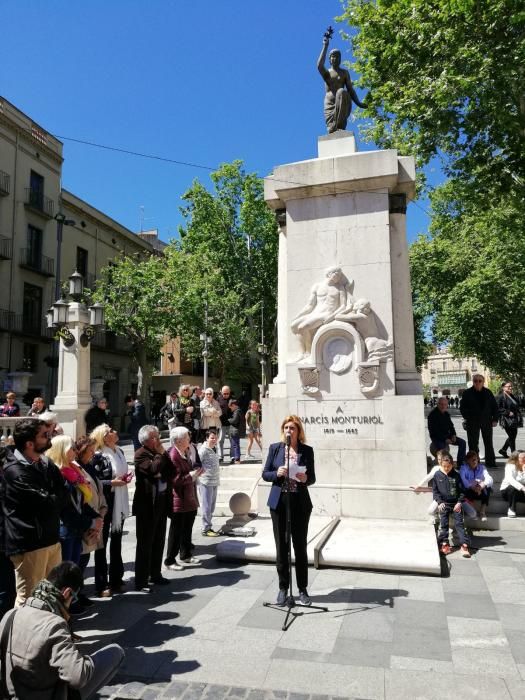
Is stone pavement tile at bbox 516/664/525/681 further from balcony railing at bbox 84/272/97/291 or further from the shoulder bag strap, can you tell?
balcony railing at bbox 84/272/97/291

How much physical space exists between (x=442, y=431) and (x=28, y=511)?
22.3 ft

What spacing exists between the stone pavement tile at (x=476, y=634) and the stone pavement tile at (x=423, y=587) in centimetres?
52

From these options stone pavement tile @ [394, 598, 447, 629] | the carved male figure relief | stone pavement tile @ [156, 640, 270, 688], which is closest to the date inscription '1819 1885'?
the carved male figure relief

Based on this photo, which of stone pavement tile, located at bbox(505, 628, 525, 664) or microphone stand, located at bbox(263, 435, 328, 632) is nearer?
stone pavement tile, located at bbox(505, 628, 525, 664)

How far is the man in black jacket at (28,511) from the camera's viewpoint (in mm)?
4082

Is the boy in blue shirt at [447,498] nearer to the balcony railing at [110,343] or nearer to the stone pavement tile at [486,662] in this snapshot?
the stone pavement tile at [486,662]

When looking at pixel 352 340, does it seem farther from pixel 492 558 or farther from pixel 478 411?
pixel 492 558

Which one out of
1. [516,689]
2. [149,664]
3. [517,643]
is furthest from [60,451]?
[517,643]

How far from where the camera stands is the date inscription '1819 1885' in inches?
318

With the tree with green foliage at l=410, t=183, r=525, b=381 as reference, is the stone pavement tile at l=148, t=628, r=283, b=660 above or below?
below

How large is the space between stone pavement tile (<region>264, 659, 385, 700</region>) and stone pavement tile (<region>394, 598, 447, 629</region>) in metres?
0.93

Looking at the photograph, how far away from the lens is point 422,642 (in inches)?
166

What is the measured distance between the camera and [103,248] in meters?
36.4

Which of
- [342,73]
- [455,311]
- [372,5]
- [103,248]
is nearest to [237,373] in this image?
[103,248]
